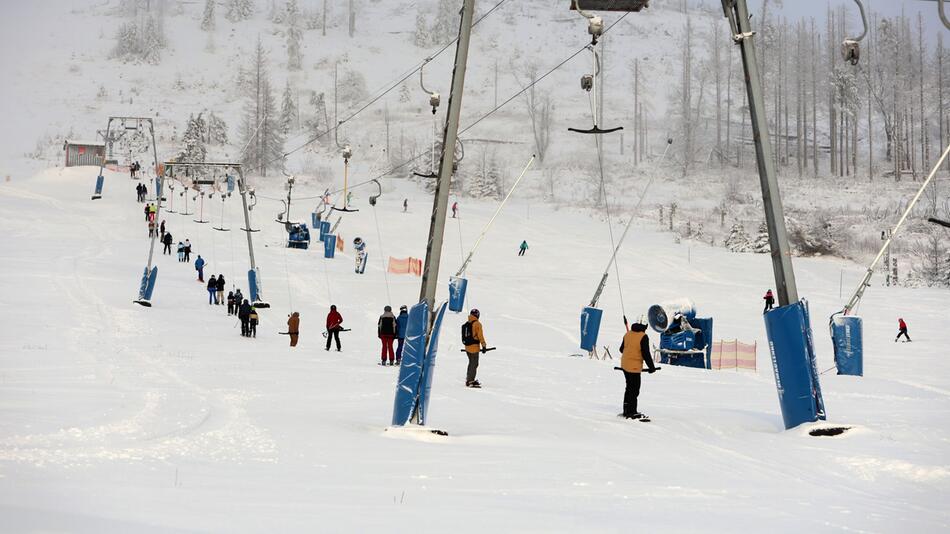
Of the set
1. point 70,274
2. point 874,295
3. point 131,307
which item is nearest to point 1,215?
point 70,274

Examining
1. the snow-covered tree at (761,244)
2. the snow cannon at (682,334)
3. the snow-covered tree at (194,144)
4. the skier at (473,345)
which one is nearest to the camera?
the skier at (473,345)

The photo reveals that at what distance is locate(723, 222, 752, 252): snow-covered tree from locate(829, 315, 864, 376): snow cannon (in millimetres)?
42896

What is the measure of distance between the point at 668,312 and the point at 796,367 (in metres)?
13.3

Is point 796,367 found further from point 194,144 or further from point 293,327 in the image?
point 194,144

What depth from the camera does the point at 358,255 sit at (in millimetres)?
43500

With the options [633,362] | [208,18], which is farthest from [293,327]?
[208,18]

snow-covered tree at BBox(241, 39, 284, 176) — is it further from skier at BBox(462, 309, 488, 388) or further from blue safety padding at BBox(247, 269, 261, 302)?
skier at BBox(462, 309, 488, 388)

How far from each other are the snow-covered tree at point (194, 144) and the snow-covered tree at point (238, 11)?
74230 millimetres

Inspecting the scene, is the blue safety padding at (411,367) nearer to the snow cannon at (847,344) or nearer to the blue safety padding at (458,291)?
the snow cannon at (847,344)

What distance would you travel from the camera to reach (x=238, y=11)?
166250 millimetres

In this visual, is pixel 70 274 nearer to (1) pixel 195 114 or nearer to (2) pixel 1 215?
(2) pixel 1 215

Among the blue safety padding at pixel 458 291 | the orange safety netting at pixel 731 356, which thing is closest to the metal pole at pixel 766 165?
the orange safety netting at pixel 731 356

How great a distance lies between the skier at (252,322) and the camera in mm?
25125

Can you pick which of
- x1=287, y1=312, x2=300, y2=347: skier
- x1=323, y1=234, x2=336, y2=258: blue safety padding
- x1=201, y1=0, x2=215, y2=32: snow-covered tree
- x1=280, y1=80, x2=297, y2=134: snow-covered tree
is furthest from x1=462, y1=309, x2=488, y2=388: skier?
x1=201, y1=0, x2=215, y2=32: snow-covered tree
